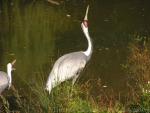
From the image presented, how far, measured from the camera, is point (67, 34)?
42.3 ft

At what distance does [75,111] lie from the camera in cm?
564

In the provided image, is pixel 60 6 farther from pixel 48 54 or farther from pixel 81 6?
pixel 48 54

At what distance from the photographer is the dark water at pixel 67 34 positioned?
386 inches

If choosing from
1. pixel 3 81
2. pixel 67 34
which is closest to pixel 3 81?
pixel 3 81

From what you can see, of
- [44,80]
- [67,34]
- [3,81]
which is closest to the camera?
[3,81]

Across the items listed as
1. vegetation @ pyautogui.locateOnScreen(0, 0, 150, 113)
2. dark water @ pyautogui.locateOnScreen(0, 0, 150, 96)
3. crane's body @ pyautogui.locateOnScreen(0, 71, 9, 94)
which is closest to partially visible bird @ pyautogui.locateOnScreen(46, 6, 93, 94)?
vegetation @ pyautogui.locateOnScreen(0, 0, 150, 113)

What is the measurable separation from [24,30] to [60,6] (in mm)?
3304

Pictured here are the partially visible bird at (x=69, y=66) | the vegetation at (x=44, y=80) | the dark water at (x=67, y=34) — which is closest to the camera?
the vegetation at (x=44, y=80)

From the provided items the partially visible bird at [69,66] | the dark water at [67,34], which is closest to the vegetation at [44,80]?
the dark water at [67,34]

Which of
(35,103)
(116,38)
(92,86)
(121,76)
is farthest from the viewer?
(116,38)

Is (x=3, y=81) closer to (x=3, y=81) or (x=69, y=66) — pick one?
(x=3, y=81)

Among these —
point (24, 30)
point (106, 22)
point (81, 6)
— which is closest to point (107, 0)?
point (81, 6)

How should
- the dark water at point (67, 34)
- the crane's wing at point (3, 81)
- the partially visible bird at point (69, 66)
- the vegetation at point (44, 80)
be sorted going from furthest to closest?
the dark water at point (67, 34)
the partially visible bird at point (69, 66)
the crane's wing at point (3, 81)
the vegetation at point (44, 80)

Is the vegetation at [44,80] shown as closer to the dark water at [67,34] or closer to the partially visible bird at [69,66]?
the dark water at [67,34]
